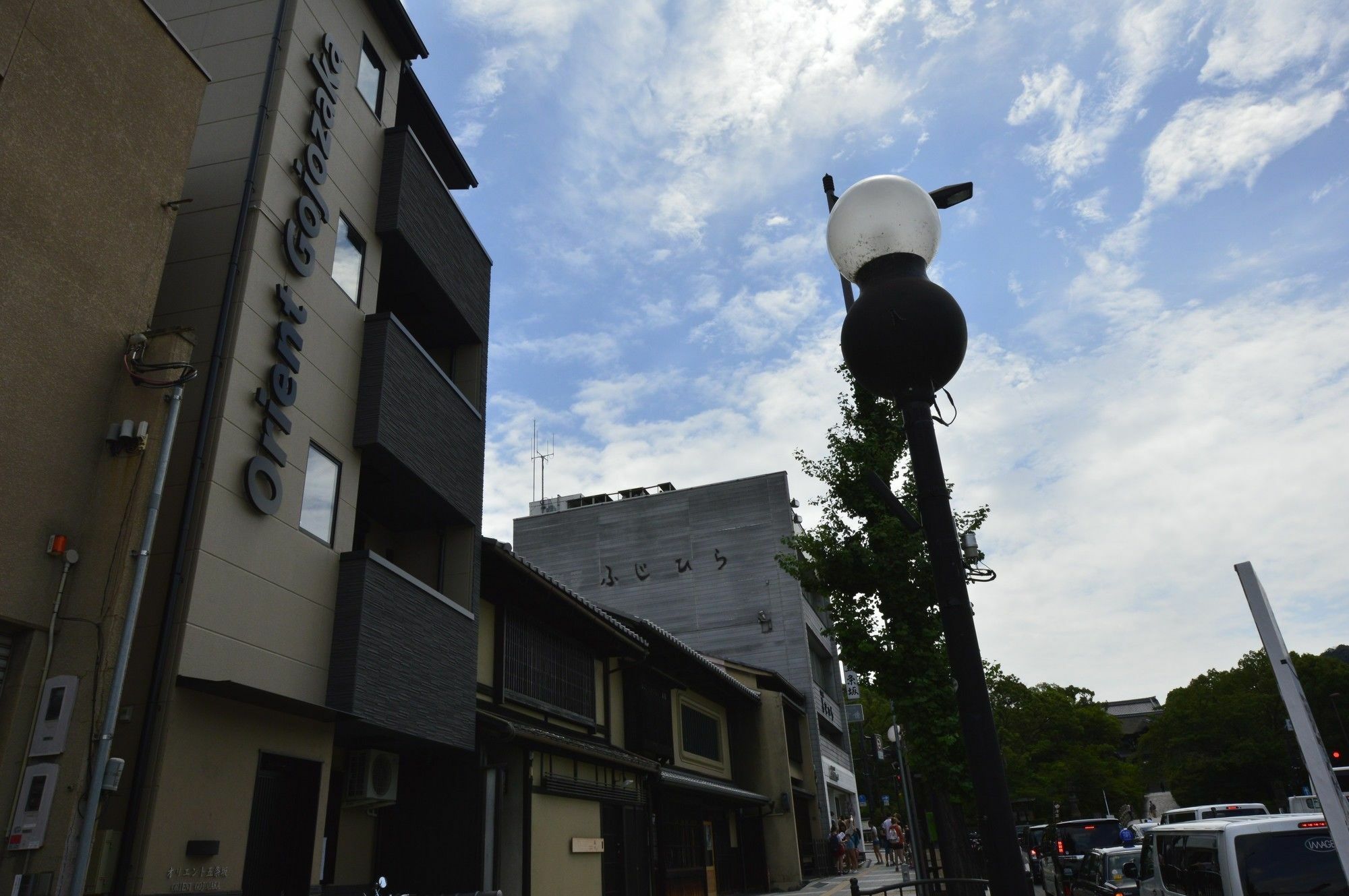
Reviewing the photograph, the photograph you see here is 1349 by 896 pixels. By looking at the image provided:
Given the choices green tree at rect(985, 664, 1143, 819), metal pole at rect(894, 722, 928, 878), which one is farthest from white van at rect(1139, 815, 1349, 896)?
green tree at rect(985, 664, 1143, 819)

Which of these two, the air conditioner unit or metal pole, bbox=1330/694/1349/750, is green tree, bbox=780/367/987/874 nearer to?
the air conditioner unit

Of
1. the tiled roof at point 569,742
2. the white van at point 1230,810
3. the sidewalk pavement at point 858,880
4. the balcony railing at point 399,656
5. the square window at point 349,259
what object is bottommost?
the sidewalk pavement at point 858,880

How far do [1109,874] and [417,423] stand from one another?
46.4 ft

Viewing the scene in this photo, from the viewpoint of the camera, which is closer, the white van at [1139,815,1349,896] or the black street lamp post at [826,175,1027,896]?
the black street lamp post at [826,175,1027,896]

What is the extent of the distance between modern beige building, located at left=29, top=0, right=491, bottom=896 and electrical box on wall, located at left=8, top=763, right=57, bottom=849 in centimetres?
65

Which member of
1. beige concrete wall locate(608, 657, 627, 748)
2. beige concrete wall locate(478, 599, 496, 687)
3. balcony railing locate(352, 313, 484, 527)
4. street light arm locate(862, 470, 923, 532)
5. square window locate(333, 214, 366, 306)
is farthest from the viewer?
beige concrete wall locate(608, 657, 627, 748)

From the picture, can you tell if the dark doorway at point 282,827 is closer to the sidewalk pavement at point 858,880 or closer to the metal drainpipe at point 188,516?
the metal drainpipe at point 188,516

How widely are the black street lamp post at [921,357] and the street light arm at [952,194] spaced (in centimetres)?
57

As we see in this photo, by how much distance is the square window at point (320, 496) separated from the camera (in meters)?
10.2

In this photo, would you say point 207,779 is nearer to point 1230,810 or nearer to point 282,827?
point 282,827

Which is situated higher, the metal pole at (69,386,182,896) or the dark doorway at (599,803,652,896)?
the metal pole at (69,386,182,896)

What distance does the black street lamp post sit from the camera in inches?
118

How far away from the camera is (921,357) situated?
362 cm

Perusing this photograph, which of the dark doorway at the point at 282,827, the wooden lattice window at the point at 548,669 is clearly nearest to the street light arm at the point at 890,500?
the dark doorway at the point at 282,827
